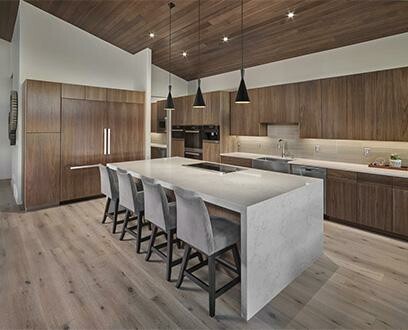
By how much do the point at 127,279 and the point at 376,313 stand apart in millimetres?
2180

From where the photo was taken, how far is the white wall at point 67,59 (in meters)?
5.17

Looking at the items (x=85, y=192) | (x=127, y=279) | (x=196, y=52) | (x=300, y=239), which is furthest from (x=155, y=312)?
(x=196, y=52)

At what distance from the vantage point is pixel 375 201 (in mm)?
3611

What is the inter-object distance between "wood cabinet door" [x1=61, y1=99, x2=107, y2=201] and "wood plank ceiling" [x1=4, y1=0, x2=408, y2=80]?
66.5 inches

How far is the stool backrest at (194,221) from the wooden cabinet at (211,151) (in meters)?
3.81

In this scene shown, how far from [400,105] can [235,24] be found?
108 inches

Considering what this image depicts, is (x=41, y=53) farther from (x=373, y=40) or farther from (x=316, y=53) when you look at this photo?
(x=373, y=40)

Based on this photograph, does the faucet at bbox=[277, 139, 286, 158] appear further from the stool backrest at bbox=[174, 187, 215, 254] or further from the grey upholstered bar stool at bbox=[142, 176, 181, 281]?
the stool backrest at bbox=[174, 187, 215, 254]

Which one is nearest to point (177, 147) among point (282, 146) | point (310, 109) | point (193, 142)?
point (193, 142)

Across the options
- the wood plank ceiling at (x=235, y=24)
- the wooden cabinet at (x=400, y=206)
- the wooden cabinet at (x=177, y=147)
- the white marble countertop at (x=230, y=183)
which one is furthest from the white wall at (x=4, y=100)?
the wooden cabinet at (x=400, y=206)

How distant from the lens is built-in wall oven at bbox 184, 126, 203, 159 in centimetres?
654

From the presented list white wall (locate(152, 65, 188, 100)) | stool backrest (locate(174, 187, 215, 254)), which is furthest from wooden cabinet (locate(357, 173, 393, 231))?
white wall (locate(152, 65, 188, 100))

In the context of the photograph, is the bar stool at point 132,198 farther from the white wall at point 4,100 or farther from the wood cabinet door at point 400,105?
the white wall at point 4,100

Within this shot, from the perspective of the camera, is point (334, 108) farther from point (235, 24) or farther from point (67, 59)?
point (67, 59)
